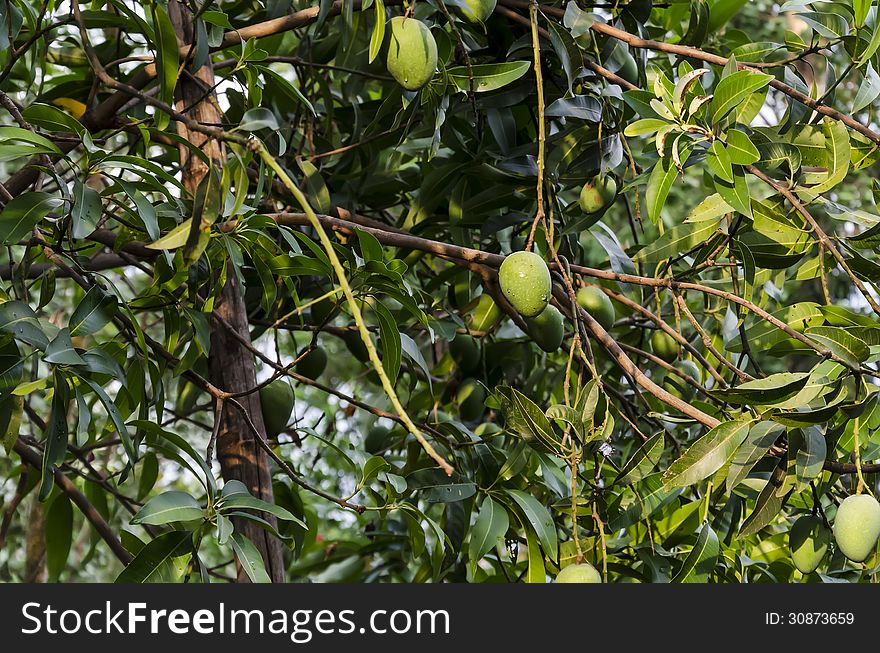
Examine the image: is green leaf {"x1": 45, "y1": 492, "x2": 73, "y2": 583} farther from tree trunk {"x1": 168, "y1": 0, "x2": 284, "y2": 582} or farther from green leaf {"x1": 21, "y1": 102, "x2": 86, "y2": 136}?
green leaf {"x1": 21, "y1": 102, "x2": 86, "y2": 136}

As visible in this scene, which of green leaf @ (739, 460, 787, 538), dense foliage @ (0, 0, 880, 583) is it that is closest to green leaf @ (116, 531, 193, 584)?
dense foliage @ (0, 0, 880, 583)

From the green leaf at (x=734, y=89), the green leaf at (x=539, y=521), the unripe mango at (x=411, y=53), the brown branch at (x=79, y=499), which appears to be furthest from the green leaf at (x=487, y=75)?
the brown branch at (x=79, y=499)

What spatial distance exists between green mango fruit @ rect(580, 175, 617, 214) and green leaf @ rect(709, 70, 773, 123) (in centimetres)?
24

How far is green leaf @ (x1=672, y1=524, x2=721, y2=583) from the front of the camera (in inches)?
33.5

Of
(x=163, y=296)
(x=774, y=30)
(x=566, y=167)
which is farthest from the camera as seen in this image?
(x=774, y=30)

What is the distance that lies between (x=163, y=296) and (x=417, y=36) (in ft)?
1.26

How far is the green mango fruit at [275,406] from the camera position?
1153 millimetres

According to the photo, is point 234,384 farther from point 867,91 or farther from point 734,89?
point 867,91

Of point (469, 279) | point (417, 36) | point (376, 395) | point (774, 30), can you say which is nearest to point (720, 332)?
point (469, 279)

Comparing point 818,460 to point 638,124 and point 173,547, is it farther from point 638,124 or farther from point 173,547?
point 173,547

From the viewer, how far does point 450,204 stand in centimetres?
117

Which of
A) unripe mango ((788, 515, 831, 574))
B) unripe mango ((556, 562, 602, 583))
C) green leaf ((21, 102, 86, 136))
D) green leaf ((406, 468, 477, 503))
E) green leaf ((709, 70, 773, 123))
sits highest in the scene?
green leaf ((21, 102, 86, 136))

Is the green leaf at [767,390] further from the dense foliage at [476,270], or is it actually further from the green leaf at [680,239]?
the green leaf at [680,239]

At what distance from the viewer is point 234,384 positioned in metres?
1.11
